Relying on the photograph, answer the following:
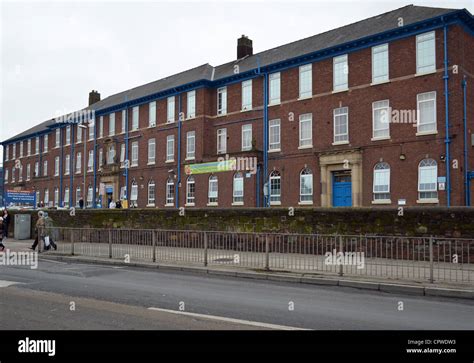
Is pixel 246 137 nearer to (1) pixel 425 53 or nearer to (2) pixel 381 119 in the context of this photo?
(2) pixel 381 119

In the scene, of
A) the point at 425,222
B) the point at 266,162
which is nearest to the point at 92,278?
the point at 425,222

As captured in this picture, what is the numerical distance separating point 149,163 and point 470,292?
110ft

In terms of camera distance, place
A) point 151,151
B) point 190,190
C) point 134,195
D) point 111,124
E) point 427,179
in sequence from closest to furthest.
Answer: point 427,179, point 190,190, point 151,151, point 134,195, point 111,124

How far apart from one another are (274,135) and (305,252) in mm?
18856

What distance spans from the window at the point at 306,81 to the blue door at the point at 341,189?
609 cm

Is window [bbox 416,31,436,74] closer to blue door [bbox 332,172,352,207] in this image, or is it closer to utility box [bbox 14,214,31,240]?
blue door [bbox 332,172,352,207]

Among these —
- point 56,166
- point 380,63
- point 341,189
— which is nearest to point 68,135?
point 56,166

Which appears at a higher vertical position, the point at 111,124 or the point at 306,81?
the point at 111,124

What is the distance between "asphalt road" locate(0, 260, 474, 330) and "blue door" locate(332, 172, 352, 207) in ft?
53.0

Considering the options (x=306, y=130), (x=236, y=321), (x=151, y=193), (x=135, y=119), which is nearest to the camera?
(x=236, y=321)

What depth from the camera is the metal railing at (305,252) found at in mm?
10836

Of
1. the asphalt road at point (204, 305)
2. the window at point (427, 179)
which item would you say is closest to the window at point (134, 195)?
the window at point (427, 179)

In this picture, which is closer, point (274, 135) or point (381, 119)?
point (381, 119)

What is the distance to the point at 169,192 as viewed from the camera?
121 ft
